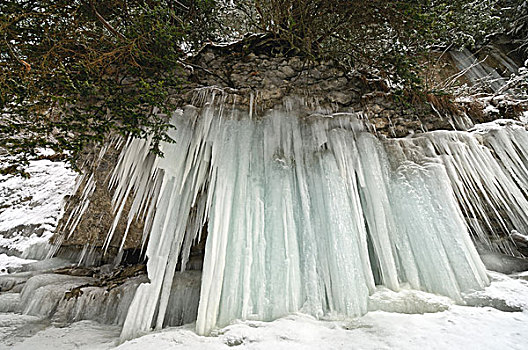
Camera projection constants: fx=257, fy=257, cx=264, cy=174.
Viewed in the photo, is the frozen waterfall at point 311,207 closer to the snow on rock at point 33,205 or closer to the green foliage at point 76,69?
the green foliage at point 76,69

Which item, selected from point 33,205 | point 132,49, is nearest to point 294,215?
point 132,49

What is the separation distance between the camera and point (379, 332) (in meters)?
2.44

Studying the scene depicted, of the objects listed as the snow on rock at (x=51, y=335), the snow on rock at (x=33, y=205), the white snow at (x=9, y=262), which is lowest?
the snow on rock at (x=51, y=335)

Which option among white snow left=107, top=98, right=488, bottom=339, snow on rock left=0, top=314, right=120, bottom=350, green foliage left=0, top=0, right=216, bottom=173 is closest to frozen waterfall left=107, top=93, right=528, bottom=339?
white snow left=107, top=98, right=488, bottom=339

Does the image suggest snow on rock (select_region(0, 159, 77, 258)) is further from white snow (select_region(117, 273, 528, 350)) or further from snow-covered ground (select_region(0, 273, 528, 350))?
white snow (select_region(117, 273, 528, 350))

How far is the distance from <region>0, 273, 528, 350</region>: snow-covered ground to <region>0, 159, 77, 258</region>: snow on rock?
14.0ft

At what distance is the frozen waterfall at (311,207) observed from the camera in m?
3.10

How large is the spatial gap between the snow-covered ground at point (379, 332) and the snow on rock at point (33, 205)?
428cm

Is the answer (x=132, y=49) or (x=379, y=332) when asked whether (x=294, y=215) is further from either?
(x=132, y=49)

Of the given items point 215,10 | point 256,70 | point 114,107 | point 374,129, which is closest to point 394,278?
point 374,129

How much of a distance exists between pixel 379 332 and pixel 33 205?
9628 millimetres

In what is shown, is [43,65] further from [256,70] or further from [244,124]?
[256,70]

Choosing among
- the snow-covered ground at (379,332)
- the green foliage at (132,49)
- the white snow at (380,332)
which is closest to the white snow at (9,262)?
the green foliage at (132,49)

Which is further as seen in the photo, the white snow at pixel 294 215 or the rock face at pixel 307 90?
the rock face at pixel 307 90
